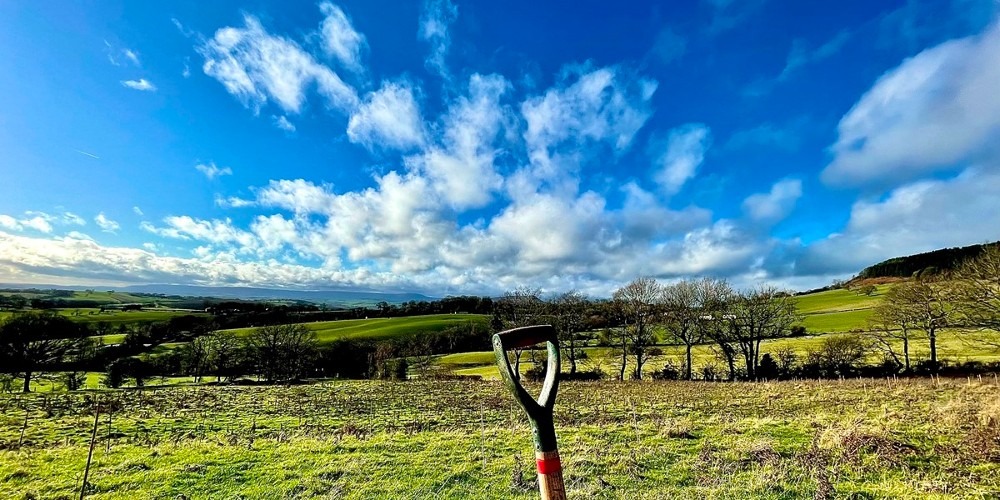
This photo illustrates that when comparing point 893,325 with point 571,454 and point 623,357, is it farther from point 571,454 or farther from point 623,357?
point 571,454

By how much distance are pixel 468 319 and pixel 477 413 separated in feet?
232

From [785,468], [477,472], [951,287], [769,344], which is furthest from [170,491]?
[769,344]

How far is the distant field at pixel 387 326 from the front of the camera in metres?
79.2

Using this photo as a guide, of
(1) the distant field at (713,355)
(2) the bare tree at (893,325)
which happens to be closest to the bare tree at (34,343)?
(1) the distant field at (713,355)

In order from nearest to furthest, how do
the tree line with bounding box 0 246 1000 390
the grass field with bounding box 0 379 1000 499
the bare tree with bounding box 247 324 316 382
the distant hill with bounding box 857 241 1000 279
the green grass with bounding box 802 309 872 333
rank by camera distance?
the grass field with bounding box 0 379 1000 499
the tree line with bounding box 0 246 1000 390
the green grass with bounding box 802 309 872 333
the bare tree with bounding box 247 324 316 382
the distant hill with bounding box 857 241 1000 279

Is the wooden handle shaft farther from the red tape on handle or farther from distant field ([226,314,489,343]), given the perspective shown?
distant field ([226,314,489,343])

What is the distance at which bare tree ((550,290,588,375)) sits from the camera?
4703 cm

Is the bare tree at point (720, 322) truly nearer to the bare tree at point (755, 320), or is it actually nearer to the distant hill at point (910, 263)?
the bare tree at point (755, 320)

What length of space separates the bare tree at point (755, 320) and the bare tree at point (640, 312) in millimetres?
7069

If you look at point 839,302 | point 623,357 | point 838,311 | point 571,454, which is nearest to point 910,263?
point 839,302

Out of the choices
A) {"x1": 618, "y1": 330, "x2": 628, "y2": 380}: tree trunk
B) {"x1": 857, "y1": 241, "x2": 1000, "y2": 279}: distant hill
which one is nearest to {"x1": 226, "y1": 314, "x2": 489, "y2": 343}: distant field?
{"x1": 618, "y1": 330, "x2": 628, "y2": 380}: tree trunk

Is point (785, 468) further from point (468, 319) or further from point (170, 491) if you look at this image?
point (468, 319)

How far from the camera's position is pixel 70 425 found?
2139cm

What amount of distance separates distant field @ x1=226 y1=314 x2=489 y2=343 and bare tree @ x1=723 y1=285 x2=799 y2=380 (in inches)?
1614
